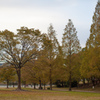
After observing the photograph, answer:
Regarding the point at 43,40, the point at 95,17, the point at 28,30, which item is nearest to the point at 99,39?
the point at 95,17

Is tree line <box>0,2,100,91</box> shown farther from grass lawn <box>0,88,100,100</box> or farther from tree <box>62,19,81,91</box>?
grass lawn <box>0,88,100,100</box>

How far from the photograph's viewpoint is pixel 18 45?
2862cm

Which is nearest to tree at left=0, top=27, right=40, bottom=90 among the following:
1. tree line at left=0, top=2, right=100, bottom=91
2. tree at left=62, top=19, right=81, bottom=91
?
tree line at left=0, top=2, right=100, bottom=91

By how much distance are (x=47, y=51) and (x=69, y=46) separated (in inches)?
234

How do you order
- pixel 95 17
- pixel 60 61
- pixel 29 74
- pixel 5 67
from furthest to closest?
pixel 29 74
pixel 60 61
pixel 5 67
pixel 95 17

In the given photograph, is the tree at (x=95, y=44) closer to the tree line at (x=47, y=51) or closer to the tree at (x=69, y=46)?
the tree line at (x=47, y=51)

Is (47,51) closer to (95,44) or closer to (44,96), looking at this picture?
(95,44)

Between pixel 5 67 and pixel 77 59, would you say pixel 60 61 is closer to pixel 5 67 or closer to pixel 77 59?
pixel 77 59

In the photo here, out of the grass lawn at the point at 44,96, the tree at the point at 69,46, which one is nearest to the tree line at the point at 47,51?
the tree at the point at 69,46

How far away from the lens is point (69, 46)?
34.2 metres

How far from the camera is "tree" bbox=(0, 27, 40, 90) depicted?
27414 millimetres

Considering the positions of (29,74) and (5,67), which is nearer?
(5,67)

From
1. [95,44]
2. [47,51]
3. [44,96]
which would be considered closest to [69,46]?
[47,51]

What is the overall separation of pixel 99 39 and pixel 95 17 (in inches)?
163
